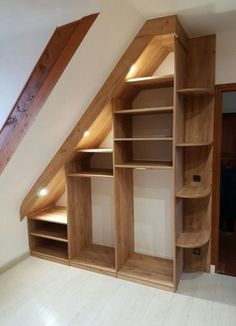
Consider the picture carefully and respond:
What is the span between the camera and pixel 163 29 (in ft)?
6.58

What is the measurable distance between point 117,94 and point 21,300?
2.22 metres

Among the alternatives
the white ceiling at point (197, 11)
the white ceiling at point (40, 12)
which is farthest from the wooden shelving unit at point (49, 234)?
the white ceiling at point (197, 11)

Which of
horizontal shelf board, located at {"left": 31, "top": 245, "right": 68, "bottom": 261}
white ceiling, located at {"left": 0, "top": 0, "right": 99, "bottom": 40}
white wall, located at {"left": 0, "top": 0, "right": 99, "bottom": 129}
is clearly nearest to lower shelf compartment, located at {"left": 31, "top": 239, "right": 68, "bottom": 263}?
horizontal shelf board, located at {"left": 31, "top": 245, "right": 68, "bottom": 261}

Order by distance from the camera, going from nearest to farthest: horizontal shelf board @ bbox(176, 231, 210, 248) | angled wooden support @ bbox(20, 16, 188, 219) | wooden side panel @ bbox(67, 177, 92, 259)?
angled wooden support @ bbox(20, 16, 188, 219)
horizontal shelf board @ bbox(176, 231, 210, 248)
wooden side panel @ bbox(67, 177, 92, 259)

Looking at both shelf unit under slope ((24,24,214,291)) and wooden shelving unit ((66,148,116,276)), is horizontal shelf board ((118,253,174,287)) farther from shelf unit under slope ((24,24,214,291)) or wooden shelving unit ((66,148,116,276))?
wooden shelving unit ((66,148,116,276))

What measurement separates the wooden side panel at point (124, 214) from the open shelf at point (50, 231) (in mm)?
732

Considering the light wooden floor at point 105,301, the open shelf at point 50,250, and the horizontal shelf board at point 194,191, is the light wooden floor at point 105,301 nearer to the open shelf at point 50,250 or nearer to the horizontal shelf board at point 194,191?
the open shelf at point 50,250

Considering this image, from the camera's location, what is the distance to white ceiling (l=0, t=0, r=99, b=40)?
1426 mm

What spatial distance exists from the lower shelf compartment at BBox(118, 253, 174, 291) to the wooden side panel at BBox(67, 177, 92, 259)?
67 cm

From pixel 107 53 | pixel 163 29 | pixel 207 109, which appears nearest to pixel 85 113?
pixel 107 53

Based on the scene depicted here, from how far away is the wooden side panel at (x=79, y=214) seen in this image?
9.55ft

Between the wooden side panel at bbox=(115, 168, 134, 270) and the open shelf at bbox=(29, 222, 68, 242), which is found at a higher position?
the wooden side panel at bbox=(115, 168, 134, 270)

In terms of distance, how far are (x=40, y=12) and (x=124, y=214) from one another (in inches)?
82.0

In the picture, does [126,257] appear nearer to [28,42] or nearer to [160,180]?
[160,180]
